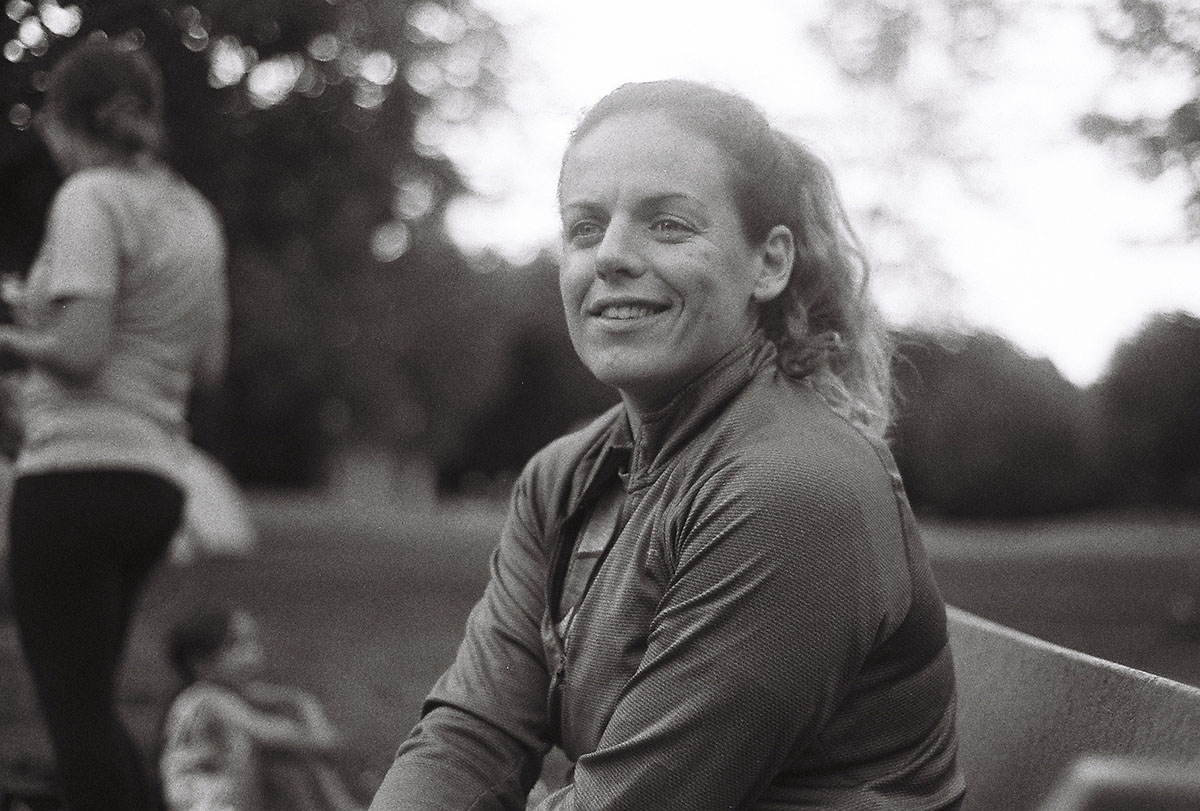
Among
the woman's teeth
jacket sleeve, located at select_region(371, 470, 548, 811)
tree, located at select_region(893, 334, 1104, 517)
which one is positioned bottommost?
tree, located at select_region(893, 334, 1104, 517)

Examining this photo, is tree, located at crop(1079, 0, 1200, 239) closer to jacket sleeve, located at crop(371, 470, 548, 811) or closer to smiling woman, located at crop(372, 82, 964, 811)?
smiling woman, located at crop(372, 82, 964, 811)

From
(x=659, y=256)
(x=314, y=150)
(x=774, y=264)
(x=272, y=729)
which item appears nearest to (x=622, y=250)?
(x=659, y=256)

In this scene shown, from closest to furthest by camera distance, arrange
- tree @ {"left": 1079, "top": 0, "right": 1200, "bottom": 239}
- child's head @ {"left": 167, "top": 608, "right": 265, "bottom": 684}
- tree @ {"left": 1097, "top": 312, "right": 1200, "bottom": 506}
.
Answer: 1. child's head @ {"left": 167, "top": 608, "right": 265, "bottom": 684}
2. tree @ {"left": 1079, "top": 0, "right": 1200, "bottom": 239}
3. tree @ {"left": 1097, "top": 312, "right": 1200, "bottom": 506}

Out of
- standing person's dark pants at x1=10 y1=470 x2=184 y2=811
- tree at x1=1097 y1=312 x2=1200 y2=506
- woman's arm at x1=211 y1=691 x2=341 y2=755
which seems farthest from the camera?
tree at x1=1097 y1=312 x2=1200 y2=506

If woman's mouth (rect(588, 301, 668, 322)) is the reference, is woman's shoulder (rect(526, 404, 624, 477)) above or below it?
below

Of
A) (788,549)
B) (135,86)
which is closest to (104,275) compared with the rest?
(135,86)

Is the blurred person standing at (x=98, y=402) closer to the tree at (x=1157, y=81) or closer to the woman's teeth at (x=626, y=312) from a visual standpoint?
the woman's teeth at (x=626, y=312)

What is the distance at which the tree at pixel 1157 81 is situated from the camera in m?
4.67

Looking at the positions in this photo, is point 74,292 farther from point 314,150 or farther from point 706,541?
point 314,150

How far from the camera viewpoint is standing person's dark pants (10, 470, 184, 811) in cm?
307

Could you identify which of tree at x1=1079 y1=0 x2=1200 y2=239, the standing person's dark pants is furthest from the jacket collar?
tree at x1=1079 y1=0 x2=1200 y2=239

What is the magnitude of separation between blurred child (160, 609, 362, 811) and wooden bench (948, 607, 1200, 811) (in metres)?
2.67

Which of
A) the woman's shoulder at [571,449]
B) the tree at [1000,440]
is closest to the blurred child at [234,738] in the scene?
the woman's shoulder at [571,449]

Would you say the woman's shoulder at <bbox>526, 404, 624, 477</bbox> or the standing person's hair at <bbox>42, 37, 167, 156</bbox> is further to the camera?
the standing person's hair at <bbox>42, 37, 167, 156</bbox>
